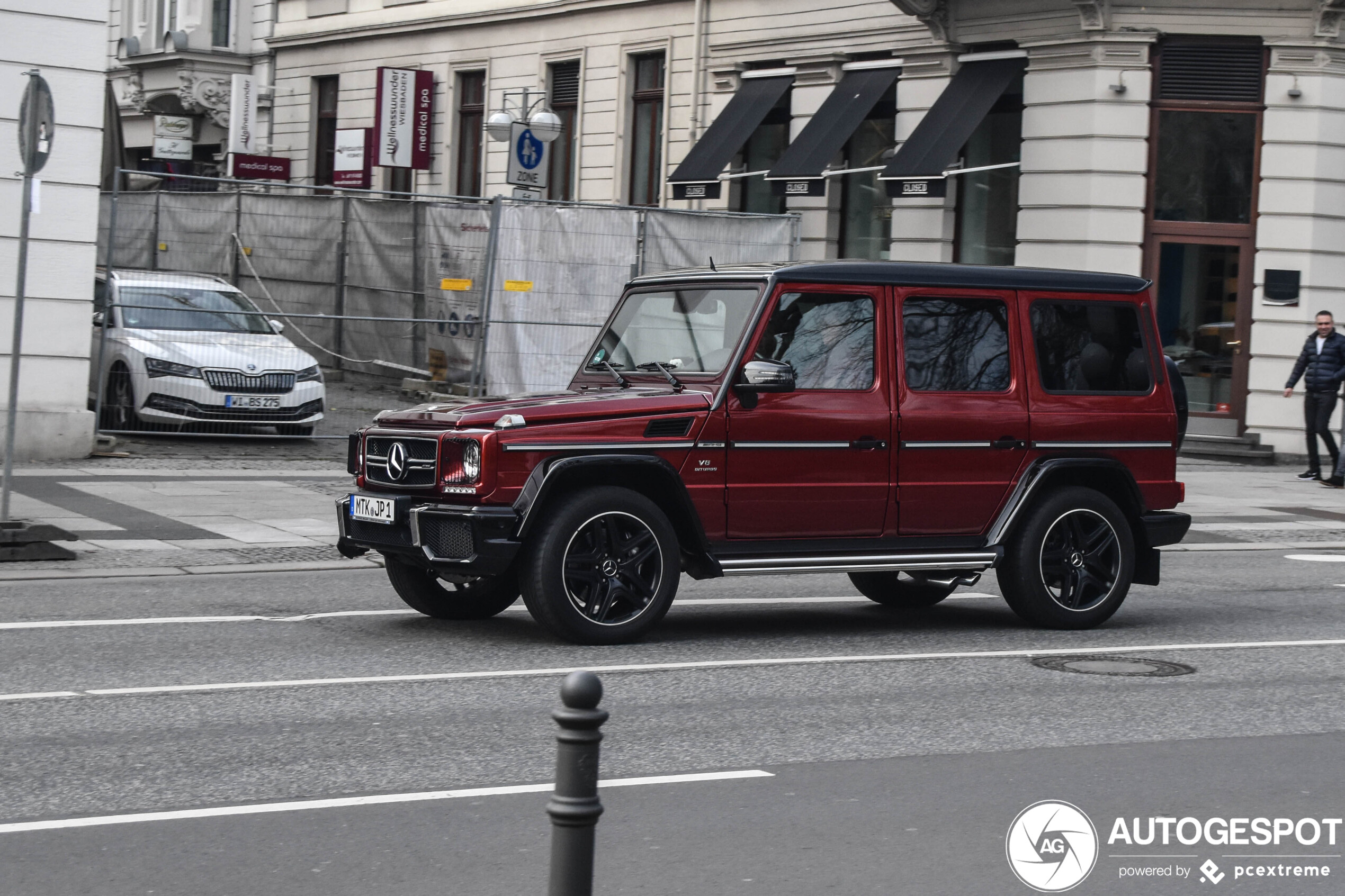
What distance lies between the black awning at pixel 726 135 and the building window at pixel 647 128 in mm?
1812

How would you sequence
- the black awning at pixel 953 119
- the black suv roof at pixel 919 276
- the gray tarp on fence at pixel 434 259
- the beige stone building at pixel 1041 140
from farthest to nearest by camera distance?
the black awning at pixel 953 119
the beige stone building at pixel 1041 140
the gray tarp on fence at pixel 434 259
the black suv roof at pixel 919 276

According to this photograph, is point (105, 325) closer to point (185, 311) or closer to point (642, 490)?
point (185, 311)

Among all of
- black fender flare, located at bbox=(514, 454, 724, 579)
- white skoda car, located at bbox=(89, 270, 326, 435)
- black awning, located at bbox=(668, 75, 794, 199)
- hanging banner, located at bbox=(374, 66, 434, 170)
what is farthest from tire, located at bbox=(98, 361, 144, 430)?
hanging banner, located at bbox=(374, 66, 434, 170)

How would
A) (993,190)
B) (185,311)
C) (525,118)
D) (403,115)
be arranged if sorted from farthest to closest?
(403,115), (525,118), (993,190), (185,311)

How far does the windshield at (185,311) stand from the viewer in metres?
19.4

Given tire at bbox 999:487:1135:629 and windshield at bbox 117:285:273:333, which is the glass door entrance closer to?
windshield at bbox 117:285:273:333

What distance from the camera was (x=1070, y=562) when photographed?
1057 cm

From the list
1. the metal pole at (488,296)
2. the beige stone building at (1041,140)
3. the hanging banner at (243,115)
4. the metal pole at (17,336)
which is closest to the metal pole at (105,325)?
the metal pole at (488,296)

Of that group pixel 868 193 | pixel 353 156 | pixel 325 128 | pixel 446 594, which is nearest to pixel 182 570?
pixel 446 594

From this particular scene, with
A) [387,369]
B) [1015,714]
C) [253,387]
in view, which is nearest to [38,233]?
[253,387]

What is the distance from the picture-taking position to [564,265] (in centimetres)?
2138

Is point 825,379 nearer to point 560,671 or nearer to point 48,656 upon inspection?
point 560,671

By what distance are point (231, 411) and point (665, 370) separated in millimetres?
10240

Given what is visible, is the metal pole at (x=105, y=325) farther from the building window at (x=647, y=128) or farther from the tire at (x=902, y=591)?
the building window at (x=647, y=128)
